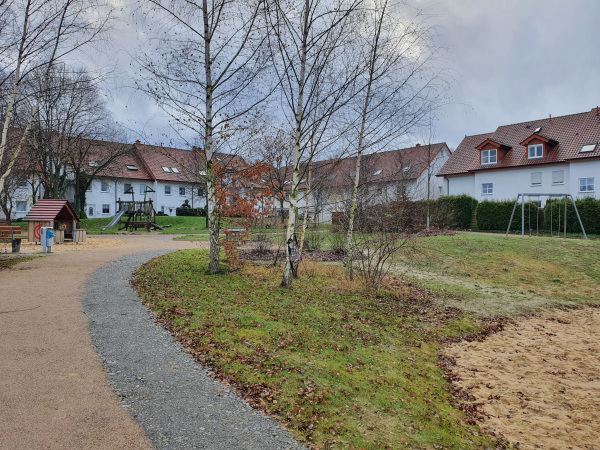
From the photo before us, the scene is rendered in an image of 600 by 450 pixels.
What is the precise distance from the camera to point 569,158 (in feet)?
93.1

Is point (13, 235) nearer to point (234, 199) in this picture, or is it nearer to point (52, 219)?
point (52, 219)

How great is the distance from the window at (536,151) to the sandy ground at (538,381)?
25017mm

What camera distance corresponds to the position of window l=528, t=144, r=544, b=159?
30422 mm

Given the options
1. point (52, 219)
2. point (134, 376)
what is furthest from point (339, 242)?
point (52, 219)

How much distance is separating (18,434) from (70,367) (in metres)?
1.42

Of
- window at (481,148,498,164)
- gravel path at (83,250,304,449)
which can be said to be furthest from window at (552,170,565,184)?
gravel path at (83,250,304,449)

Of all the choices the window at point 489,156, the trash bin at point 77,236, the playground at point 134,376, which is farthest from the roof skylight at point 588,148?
the trash bin at point 77,236

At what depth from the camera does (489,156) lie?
109 ft

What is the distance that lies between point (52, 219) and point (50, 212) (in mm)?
574

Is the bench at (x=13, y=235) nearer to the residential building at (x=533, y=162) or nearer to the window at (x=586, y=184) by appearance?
the residential building at (x=533, y=162)

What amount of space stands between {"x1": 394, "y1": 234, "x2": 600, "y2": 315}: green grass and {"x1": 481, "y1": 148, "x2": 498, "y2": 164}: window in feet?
53.5

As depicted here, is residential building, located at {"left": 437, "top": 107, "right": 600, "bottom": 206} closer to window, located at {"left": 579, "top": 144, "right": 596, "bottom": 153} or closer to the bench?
window, located at {"left": 579, "top": 144, "right": 596, "bottom": 153}

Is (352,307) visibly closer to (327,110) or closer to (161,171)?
(327,110)

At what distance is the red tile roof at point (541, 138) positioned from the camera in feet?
95.1
